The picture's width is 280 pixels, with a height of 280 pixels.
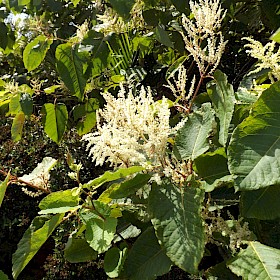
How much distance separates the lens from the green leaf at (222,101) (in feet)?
3.76

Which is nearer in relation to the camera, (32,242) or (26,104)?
(32,242)

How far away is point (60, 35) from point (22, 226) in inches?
70.7

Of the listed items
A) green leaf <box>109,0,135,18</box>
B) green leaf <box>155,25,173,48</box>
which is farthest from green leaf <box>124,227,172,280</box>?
green leaf <box>155,25,173,48</box>

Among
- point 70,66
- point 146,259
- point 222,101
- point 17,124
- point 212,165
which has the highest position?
point 222,101

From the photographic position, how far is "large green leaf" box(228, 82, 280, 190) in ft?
3.18

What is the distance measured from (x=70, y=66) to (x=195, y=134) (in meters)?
0.80

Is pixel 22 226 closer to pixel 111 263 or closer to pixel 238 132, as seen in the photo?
pixel 111 263

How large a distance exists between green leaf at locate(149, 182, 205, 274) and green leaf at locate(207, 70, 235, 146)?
0.14 m

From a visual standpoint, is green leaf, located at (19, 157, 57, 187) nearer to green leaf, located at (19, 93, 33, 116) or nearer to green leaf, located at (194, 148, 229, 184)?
green leaf, located at (194, 148, 229, 184)

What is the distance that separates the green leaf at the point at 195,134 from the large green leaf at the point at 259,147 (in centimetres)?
17

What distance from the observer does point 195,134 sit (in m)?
1.22

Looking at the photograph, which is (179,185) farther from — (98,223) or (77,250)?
(77,250)

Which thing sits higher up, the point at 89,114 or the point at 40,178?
the point at 40,178

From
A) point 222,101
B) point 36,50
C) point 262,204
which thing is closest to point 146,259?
point 262,204
